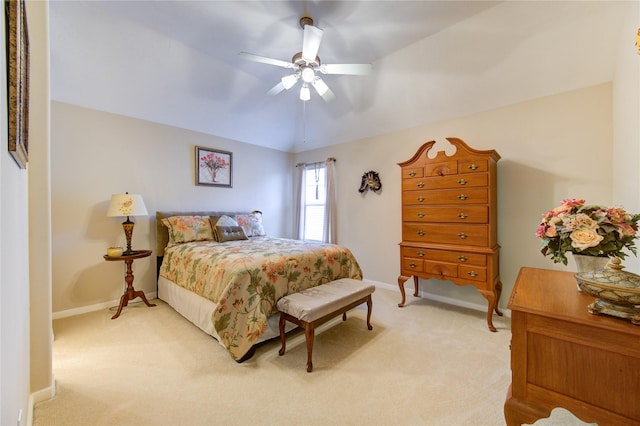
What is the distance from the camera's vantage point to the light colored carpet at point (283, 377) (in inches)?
60.9

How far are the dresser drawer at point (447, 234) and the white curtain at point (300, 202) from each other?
7.79ft

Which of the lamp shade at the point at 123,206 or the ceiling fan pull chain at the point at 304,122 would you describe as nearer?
the lamp shade at the point at 123,206

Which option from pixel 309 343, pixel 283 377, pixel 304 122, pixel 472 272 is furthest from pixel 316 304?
pixel 304 122

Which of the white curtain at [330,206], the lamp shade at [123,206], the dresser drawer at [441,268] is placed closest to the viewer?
the dresser drawer at [441,268]

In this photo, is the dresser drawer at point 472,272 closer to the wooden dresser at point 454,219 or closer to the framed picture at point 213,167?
the wooden dresser at point 454,219

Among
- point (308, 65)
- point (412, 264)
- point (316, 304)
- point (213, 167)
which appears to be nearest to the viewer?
point (316, 304)

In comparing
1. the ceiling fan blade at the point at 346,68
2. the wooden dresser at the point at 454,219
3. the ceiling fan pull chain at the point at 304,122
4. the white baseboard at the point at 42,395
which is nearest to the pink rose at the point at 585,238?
the wooden dresser at the point at 454,219

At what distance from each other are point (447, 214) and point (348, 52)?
2212 millimetres

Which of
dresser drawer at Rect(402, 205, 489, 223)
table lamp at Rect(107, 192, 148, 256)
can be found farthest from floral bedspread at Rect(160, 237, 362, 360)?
dresser drawer at Rect(402, 205, 489, 223)

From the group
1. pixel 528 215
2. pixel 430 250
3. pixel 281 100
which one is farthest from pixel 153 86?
pixel 528 215

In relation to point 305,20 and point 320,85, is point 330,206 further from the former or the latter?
point 305,20

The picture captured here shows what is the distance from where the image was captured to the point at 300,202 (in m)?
5.18

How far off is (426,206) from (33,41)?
3.50m

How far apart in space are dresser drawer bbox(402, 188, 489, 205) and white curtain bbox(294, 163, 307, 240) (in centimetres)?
236
